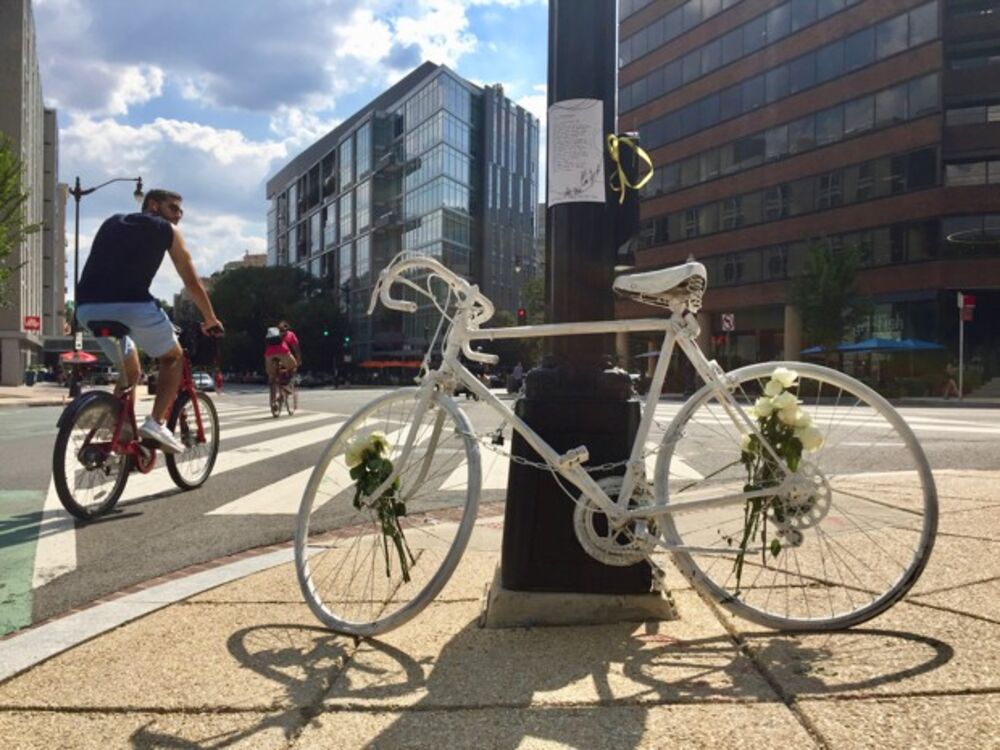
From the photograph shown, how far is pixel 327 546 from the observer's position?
127 inches

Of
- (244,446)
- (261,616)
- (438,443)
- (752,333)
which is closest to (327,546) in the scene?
(261,616)

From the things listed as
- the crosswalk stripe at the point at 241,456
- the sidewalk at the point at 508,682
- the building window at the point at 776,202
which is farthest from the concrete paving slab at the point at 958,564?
the building window at the point at 776,202

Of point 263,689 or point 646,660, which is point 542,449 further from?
point 263,689

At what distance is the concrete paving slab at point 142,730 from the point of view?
190 centimetres

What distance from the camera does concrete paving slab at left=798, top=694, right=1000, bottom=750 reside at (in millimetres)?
1788

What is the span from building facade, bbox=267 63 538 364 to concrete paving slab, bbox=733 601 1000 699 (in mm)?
68959

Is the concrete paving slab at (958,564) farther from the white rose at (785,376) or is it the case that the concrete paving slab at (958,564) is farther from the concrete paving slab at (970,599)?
the white rose at (785,376)

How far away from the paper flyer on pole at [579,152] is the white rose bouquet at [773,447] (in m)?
1.09

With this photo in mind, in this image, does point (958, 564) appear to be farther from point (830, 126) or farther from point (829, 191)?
point (830, 126)

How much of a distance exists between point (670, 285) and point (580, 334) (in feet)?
1.33

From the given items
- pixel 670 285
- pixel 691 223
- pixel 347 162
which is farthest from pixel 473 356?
pixel 347 162

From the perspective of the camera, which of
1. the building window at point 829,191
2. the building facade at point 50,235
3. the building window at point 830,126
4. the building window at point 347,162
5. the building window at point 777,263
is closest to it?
the building window at point 830,126

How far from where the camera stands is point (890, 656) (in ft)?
7.59

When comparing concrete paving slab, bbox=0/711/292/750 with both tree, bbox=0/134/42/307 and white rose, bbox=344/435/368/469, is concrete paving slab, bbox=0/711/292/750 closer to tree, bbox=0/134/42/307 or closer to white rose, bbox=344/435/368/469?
white rose, bbox=344/435/368/469
